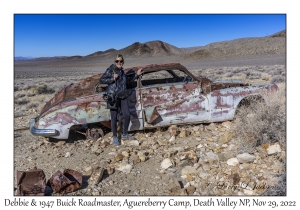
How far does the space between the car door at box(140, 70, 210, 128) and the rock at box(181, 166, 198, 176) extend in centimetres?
160

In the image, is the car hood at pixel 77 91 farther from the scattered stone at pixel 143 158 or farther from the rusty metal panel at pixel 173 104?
the scattered stone at pixel 143 158

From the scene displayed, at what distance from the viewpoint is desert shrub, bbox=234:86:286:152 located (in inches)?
182

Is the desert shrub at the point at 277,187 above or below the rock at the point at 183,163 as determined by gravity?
below

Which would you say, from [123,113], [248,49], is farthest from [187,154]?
[248,49]

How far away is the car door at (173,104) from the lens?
5.63 meters

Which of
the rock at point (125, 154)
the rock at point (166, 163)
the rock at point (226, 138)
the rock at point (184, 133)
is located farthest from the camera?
the rock at point (184, 133)

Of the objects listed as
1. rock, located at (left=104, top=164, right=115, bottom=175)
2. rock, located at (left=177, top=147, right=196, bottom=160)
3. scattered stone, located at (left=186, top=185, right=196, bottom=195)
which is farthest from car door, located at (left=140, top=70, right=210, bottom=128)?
scattered stone, located at (left=186, top=185, right=196, bottom=195)

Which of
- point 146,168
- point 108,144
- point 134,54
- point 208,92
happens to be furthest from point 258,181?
point 134,54

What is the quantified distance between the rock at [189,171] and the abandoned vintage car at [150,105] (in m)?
1.61

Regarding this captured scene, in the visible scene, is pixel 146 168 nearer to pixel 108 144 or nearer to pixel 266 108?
pixel 108 144

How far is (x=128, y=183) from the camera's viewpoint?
13.4 feet

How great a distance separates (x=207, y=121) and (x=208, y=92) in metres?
0.63

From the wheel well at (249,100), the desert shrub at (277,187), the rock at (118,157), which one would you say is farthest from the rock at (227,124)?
the rock at (118,157)

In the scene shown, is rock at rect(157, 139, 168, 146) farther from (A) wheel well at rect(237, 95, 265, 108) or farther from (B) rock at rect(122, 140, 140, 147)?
(A) wheel well at rect(237, 95, 265, 108)
